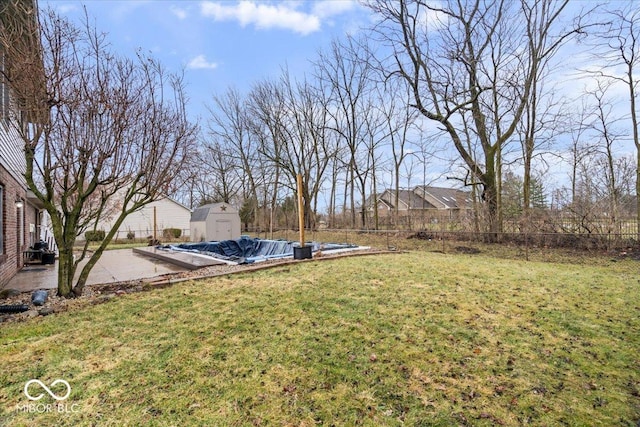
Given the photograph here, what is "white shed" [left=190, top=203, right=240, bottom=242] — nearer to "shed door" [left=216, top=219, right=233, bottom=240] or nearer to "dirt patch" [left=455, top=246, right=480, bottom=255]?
"shed door" [left=216, top=219, right=233, bottom=240]

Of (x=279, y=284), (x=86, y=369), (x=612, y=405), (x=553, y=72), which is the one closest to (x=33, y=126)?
Answer: (x=86, y=369)

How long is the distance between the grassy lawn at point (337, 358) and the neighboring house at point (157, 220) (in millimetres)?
21943

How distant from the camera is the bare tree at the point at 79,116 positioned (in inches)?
166

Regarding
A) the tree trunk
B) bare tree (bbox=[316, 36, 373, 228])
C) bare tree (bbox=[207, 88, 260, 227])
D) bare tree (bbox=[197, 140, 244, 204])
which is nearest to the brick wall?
the tree trunk

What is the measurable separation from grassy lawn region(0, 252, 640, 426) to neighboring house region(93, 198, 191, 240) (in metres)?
21.9

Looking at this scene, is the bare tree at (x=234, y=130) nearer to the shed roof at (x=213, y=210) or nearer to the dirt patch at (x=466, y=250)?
the shed roof at (x=213, y=210)

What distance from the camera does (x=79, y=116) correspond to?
454 centimetres

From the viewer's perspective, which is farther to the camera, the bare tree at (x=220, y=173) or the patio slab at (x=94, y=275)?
the bare tree at (x=220, y=173)

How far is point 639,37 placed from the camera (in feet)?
29.6

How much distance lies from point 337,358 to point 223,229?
13865 mm

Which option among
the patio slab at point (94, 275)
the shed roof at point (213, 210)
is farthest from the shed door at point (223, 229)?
the patio slab at point (94, 275)

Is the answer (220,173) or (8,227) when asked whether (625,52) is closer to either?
(8,227)

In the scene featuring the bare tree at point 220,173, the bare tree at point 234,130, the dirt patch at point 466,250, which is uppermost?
the bare tree at point 234,130

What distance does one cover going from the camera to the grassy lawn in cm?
225
